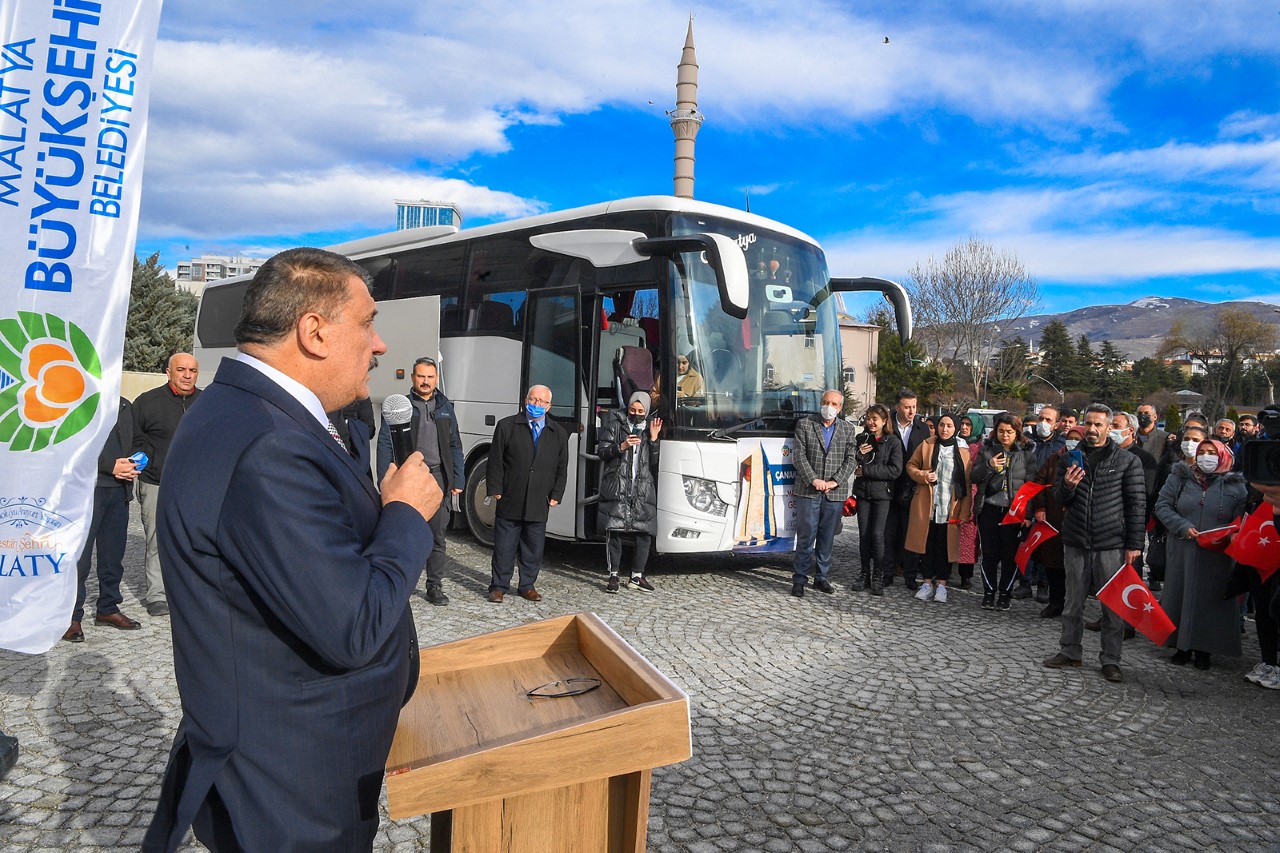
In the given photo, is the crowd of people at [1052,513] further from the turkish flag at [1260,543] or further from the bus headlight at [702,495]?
the bus headlight at [702,495]

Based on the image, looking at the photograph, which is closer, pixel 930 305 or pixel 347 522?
pixel 347 522

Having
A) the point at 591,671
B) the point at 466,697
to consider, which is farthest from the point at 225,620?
the point at 591,671

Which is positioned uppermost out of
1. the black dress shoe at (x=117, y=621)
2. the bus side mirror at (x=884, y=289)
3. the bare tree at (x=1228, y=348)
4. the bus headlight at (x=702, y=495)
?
the bare tree at (x=1228, y=348)

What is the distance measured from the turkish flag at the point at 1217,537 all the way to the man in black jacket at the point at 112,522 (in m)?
7.93

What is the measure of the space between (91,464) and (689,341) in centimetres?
569

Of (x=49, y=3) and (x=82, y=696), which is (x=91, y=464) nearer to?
(x=49, y=3)

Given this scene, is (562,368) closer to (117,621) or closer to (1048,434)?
(117,621)

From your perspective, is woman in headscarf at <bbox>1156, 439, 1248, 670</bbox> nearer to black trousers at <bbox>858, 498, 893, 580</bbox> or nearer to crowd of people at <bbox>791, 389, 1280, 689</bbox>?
crowd of people at <bbox>791, 389, 1280, 689</bbox>

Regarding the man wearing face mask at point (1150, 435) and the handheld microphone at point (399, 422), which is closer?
the handheld microphone at point (399, 422)

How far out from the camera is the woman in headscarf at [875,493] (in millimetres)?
9102

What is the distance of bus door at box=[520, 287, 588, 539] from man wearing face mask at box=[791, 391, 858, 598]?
7.45 feet

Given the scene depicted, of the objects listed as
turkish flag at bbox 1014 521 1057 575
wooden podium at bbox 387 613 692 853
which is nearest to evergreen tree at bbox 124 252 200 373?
turkish flag at bbox 1014 521 1057 575

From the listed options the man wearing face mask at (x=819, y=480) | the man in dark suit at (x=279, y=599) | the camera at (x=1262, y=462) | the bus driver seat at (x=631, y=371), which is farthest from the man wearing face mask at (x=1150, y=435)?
the man in dark suit at (x=279, y=599)

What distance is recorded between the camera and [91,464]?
340 centimetres
